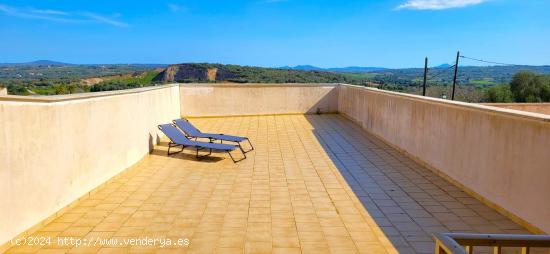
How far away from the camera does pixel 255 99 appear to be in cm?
1428

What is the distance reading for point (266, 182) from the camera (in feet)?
19.5

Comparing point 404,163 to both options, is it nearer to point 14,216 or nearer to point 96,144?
point 96,144

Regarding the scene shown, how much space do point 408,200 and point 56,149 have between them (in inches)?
170

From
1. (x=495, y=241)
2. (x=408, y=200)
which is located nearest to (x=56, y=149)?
(x=408, y=200)

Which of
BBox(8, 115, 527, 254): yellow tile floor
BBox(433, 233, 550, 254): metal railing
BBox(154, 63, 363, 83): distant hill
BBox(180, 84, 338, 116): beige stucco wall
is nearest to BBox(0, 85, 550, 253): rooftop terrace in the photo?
BBox(8, 115, 527, 254): yellow tile floor

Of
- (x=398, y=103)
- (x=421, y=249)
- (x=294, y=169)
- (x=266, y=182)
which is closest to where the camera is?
(x=421, y=249)

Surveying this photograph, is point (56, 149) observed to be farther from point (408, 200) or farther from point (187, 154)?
point (408, 200)

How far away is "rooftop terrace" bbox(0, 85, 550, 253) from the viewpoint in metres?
3.82

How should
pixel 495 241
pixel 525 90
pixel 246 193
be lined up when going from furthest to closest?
pixel 525 90 < pixel 246 193 < pixel 495 241

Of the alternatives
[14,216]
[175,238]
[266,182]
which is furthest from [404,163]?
[14,216]

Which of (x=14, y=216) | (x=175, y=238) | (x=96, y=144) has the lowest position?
(x=175, y=238)

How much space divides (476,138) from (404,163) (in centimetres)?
204

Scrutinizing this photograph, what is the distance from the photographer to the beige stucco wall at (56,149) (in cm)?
370

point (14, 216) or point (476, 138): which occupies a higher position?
point (476, 138)
